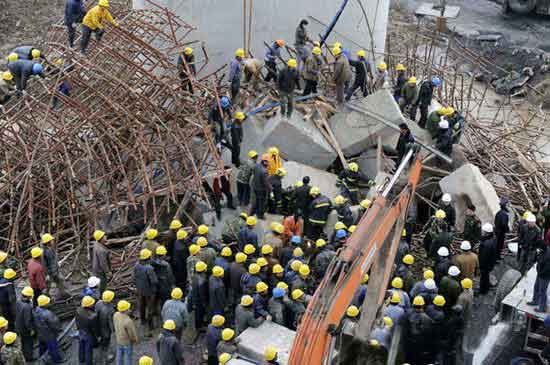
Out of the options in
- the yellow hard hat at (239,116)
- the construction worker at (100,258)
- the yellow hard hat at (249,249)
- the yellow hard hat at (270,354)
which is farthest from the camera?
the yellow hard hat at (239,116)

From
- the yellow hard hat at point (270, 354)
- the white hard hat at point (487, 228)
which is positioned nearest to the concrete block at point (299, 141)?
the white hard hat at point (487, 228)

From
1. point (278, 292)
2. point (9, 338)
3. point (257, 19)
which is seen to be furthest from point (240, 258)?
point (257, 19)

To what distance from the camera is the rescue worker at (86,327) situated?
1297 centimetres

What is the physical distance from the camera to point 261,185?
16.2 metres

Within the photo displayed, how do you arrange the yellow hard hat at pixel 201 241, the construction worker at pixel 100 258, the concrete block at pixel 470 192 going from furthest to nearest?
the concrete block at pixel 470 192
the yellow hard hat at pixel 201 241
the construction worker at pixel 100 258

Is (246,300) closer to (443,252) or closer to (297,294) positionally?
(297,294)

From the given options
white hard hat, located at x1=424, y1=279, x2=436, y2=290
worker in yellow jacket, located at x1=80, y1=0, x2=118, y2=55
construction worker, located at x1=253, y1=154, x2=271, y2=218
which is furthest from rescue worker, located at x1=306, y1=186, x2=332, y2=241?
worker in yellow jacket, located at x1=80, y1=0, x2=118, y2=55

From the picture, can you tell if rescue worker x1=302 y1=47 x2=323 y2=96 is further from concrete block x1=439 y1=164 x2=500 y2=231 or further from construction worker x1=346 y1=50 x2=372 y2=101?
concrete block x1=439 y1=164 x2=500 y2=231

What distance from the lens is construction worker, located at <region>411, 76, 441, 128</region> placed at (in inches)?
734

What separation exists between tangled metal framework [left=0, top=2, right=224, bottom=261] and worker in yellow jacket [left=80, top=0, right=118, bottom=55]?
1187 mm

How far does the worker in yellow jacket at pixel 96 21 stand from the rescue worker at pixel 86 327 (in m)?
7.24

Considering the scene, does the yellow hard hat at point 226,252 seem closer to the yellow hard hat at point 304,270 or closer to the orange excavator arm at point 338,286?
the yellow hard hat at point 304,270

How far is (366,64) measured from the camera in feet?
64.0

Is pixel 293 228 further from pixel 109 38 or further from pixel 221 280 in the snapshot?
pixel 109 38
